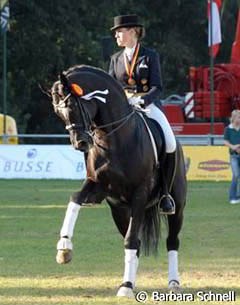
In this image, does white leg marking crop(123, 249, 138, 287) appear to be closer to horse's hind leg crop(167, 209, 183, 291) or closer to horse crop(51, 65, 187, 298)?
horse crop(51, 65, 187, 298)

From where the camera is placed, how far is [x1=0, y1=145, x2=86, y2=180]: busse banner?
2820 cm

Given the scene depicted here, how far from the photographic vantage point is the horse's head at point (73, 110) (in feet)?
32.1

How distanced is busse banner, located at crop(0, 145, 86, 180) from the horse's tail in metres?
16.7

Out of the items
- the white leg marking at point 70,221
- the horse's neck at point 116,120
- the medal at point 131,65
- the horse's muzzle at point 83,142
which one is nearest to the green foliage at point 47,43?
the medal at point 131,65

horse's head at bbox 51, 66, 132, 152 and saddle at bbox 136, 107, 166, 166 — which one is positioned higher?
horse's head at bbox 51, 66, 132, 152

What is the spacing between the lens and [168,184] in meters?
11.1

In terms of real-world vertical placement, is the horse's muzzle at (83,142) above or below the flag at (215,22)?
above

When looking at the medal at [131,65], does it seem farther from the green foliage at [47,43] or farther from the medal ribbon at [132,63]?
the green foliage at [47,43]

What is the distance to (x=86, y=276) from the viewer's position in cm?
1166

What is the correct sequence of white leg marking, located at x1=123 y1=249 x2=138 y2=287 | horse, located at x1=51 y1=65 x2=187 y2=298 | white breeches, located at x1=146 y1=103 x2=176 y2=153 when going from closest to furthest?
horse, located at x1=51 y1=65 x2=187 y2=298, white leg marking, located at x1=123 y1=249 x2=138 y2=287, white breeches, located at x1=146 y1=103 x2=176 y2=153

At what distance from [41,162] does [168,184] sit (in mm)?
17931

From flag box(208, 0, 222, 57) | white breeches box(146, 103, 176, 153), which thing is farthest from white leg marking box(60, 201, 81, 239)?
flag box(208, 0, 222, 57)

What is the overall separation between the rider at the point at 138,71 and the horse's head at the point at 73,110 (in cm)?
107

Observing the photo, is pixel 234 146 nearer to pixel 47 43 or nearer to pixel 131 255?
pixel 131 255
